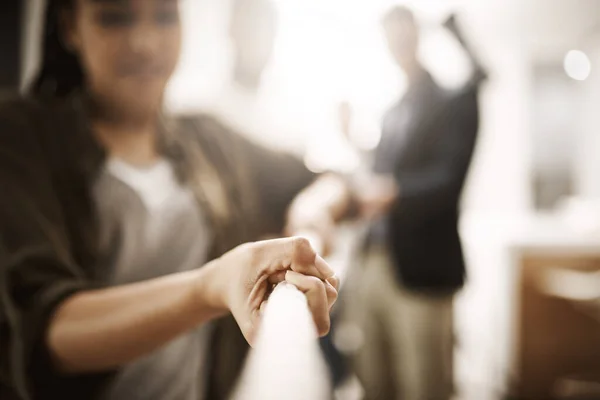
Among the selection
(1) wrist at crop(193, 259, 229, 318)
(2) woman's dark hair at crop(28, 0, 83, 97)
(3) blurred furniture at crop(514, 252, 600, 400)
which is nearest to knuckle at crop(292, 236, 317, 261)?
(1) wrist at crop(193, 259, 229, 318)

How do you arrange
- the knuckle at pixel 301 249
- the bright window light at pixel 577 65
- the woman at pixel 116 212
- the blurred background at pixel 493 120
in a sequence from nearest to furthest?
1. the knuckle at pixel 301 249
2. the woman at pixel 116 212
3. the blurred background at pixel 493 120
4. the bright window light at pixel 577 65

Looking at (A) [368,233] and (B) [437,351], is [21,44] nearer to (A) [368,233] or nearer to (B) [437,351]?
(A) [368,233]

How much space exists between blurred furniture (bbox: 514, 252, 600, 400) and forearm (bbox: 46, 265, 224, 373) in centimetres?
84

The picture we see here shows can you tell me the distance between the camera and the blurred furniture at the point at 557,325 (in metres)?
1.22

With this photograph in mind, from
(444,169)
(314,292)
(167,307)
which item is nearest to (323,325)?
(314,292)

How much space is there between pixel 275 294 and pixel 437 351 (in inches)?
23.6

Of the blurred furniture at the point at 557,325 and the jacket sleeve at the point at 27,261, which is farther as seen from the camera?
the blurred furniture at the point at 557,325

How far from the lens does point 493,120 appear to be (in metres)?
1.04

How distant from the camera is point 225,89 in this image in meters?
0.86

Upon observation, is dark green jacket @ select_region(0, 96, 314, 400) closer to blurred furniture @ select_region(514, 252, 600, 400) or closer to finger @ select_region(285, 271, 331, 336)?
finger @ select_region(285, 271, 331, 336)

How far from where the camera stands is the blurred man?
961mm

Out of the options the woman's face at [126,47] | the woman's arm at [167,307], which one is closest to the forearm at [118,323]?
the woman's arm at [167,307]

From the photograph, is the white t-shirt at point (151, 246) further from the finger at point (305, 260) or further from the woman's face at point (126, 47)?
the finger at point (305, 260)

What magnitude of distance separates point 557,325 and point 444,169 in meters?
0.79
